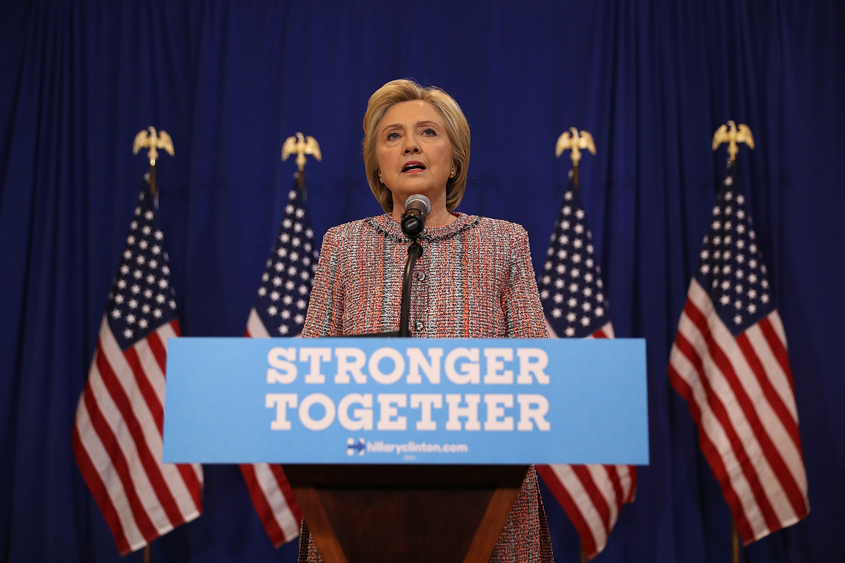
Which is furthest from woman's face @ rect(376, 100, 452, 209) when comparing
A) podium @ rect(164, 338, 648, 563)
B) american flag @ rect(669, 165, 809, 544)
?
american flag @ rect(669, 165, 809, 544)

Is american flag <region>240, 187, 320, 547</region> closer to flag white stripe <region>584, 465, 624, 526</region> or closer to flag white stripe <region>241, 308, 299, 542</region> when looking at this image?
flag white stripe <region>241, 308, 299, 542</region>

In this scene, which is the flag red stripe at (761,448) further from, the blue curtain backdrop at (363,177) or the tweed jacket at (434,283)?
the tweed jacket at (434,283)

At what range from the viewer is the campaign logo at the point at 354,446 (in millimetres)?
966

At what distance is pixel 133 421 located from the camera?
3.29 metres

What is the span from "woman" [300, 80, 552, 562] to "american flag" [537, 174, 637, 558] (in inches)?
65.6

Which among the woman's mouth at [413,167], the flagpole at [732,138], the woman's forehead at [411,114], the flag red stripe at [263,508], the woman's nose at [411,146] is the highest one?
the flagpole at [732,138]

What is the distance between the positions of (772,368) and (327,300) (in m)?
2.49

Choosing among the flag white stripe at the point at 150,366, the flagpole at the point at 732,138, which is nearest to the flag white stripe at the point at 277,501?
the flag white stripe at the point at 150,366

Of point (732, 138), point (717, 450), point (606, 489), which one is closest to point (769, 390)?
point (717, 450)

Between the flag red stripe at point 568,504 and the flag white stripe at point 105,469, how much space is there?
1940 millimetres

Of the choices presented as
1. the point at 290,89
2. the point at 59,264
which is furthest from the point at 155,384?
the point at 290,89

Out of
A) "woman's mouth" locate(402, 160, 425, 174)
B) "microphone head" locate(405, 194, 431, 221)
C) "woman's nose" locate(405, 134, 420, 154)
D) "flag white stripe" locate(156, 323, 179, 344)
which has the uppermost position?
"woman's nose" locate(405, 134, 420, 154)

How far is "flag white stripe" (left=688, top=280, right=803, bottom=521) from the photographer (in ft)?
10.4

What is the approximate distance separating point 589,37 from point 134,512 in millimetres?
3332
